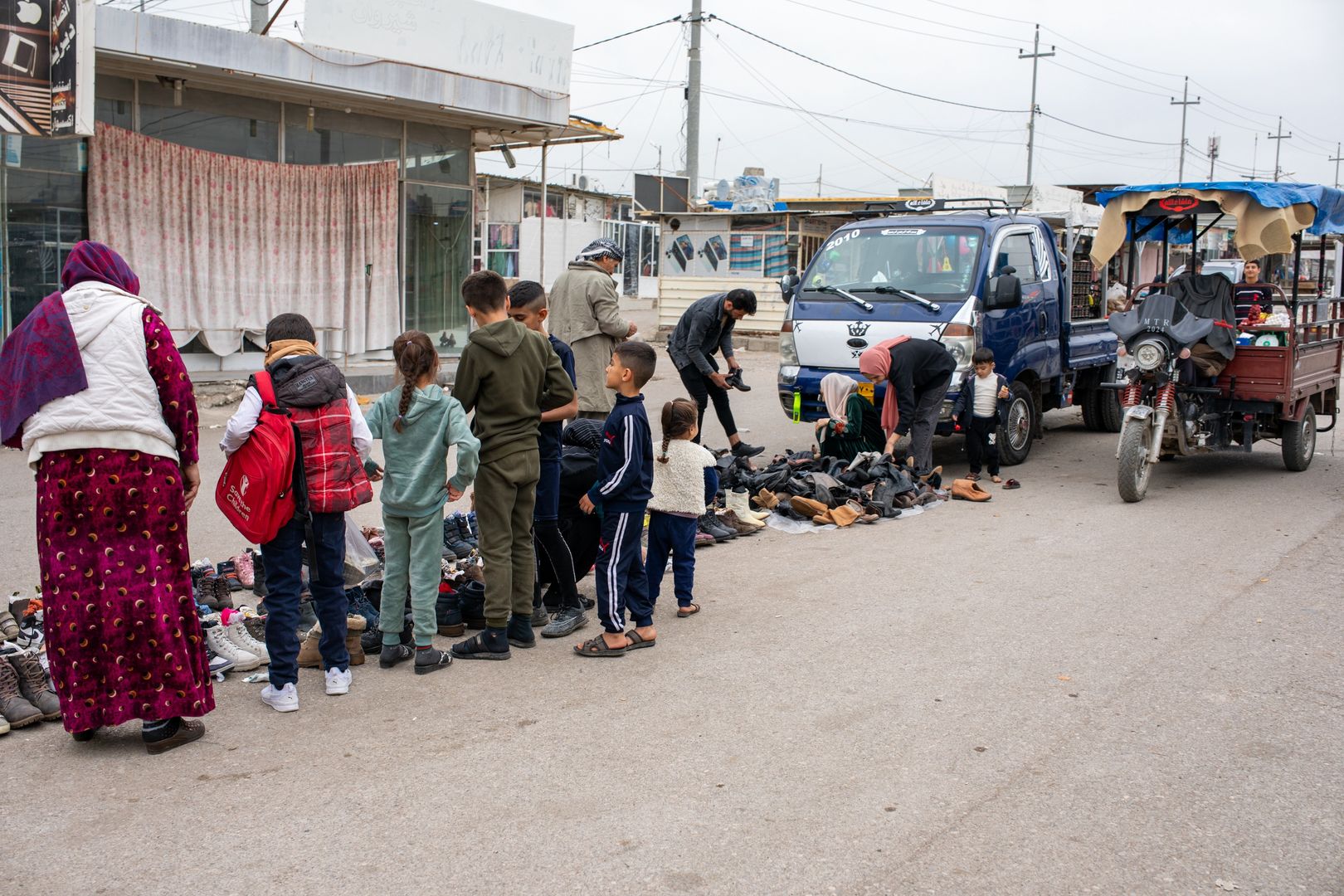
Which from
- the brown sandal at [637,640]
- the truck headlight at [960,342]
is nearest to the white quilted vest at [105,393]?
the brown sandal at [637,640]

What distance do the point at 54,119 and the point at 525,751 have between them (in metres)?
7.98

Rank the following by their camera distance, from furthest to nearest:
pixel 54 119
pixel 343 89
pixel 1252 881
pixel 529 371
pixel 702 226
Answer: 1. pixel 702 226
2. pixel 343 89
3. pixel 54 119
4. pixel 529 371
5. pixel 1252 881

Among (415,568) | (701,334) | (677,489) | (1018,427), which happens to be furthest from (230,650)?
(1018,427)

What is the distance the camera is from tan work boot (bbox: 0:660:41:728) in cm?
451

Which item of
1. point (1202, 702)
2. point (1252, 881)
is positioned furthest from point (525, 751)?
point (1202, 702)

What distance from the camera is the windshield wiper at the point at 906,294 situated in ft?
33.6

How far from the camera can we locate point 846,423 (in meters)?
9.92

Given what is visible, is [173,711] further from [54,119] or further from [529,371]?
[54,119]

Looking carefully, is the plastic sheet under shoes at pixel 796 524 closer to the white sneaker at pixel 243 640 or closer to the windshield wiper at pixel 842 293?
the windshield wiper at pixel 842 293

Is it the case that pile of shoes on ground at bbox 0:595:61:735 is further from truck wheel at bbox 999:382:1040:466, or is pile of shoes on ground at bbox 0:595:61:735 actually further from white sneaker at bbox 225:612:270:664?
truck wheel at bbox 999:382:1040:466

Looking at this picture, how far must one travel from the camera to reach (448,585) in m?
6.15

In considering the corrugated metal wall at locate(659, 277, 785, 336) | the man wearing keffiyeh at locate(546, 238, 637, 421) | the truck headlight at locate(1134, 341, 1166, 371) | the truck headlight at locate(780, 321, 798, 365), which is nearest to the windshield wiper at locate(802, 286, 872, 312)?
the truck headlight at locate(780, 321, 798, 365)

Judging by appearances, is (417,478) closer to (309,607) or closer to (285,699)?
(285,699)

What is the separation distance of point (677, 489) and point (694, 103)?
21214mm
